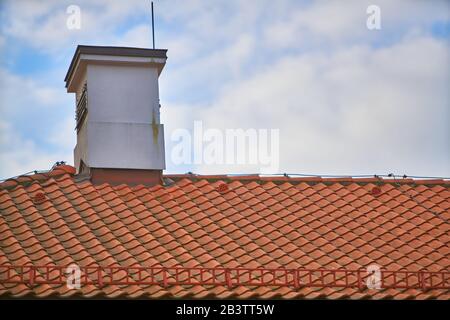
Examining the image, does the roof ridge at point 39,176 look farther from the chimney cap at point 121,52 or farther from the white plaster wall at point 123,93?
the chimney cap at point 121,52

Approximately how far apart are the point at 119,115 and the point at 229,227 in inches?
134

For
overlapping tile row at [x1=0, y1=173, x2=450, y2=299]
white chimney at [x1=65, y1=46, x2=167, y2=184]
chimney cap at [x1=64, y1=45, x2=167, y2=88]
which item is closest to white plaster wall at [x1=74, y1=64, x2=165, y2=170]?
white chimney at [x1=65, y1=46, x2=167, y2=184]

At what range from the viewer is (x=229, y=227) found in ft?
57.4

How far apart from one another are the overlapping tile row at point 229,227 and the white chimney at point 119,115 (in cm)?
50

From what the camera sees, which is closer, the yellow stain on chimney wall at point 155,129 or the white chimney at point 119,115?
the white chimney at point 119,115

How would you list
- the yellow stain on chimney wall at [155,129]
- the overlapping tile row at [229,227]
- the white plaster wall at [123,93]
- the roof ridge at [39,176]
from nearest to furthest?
the overlapping tile row at [229,227] < the roof ridge at [39,176] < the yellow stain on chimney wall at [155,129] < the white plaster wall at [123,93]

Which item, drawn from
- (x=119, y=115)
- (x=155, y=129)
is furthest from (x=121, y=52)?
(x=155, y=129)

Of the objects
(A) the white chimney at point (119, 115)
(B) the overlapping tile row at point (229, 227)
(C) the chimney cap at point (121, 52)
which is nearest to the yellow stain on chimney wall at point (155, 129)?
(A) the white chimney at point (119, 115)

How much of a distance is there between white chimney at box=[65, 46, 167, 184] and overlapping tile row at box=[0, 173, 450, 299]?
0.50 metres

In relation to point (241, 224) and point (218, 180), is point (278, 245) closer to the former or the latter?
point (241, 224)

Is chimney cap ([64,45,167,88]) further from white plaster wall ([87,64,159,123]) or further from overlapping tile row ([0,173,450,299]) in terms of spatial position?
overlapping tile row ([0,173,450,299])

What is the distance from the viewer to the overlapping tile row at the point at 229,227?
15773 mm

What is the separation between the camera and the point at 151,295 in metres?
14.7

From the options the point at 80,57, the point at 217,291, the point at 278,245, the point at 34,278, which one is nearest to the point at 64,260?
the point at 34,278
